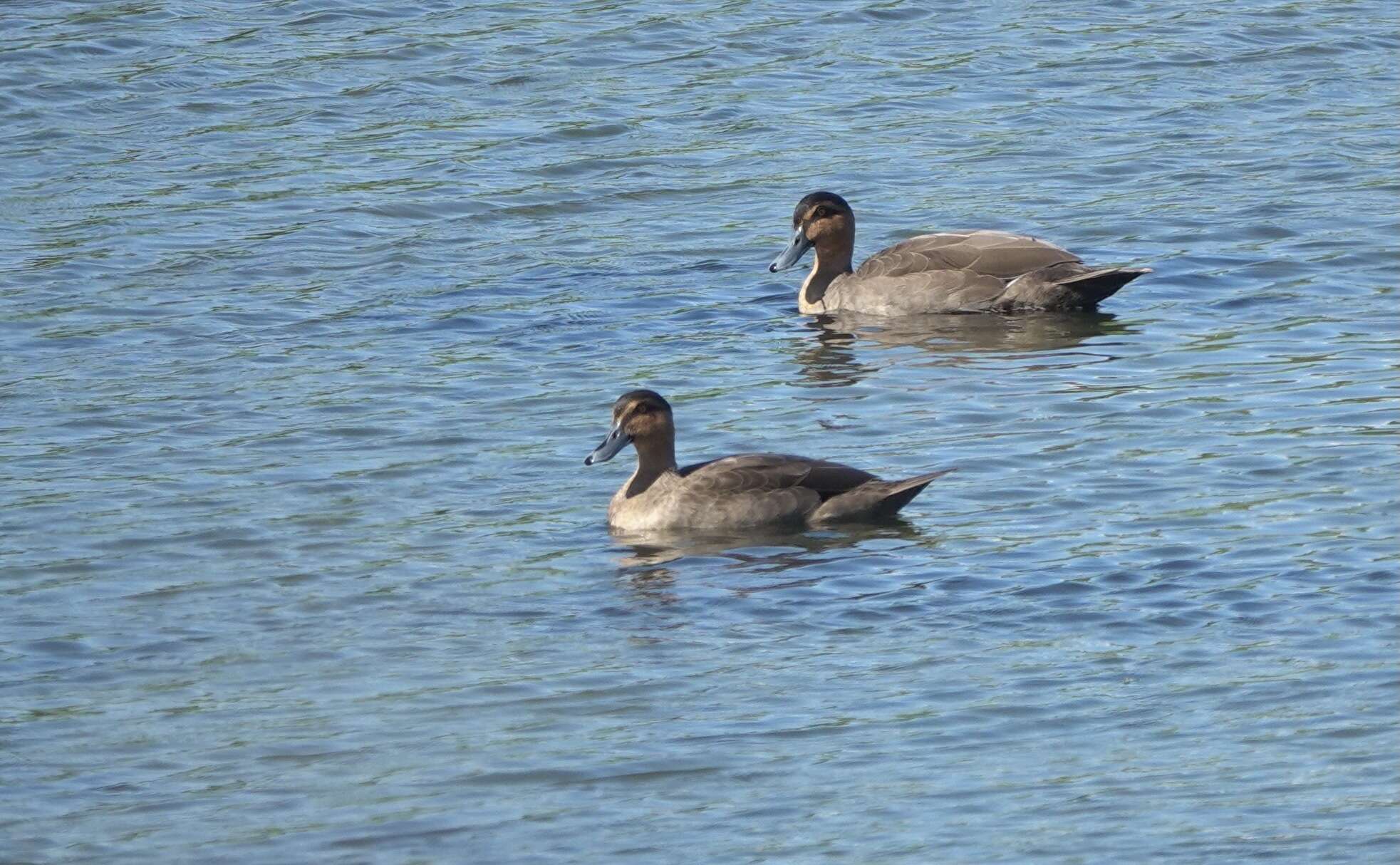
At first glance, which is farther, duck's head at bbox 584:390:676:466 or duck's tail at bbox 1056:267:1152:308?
duck's tail at bbox 1056:267:1152:308

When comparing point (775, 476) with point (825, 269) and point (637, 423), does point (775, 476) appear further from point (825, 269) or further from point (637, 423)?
point (825, 269)

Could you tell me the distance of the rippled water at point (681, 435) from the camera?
8836 millimetres

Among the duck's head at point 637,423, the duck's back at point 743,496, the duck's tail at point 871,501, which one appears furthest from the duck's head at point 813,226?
the duck's tail at point 871,501

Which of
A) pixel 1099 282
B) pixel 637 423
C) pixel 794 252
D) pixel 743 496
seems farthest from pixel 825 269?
pixel 743 496

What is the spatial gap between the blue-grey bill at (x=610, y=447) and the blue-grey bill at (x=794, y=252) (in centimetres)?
498

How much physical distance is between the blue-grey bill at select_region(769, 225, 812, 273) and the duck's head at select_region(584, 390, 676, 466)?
195 inches

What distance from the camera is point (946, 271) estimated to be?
1666 centimetres

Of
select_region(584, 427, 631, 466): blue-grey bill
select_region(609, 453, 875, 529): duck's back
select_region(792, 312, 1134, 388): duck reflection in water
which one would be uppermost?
select_region(584, 427, 631, 466): blue-grey bill

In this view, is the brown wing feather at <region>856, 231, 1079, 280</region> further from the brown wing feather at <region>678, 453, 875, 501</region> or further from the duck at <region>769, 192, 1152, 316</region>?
the brown wing feather at <region>678, 453, 875, 501</region>

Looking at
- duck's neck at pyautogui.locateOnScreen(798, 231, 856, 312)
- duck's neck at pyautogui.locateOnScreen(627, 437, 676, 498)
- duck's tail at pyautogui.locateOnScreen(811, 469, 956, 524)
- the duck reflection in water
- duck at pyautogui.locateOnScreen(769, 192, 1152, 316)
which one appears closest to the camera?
duck's tail at pyautogui.locateOnScreen(811, 469, 956, 524)

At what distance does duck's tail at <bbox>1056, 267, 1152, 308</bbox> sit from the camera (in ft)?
52.5

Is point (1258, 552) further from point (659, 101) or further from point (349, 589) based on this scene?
point (659, 101)

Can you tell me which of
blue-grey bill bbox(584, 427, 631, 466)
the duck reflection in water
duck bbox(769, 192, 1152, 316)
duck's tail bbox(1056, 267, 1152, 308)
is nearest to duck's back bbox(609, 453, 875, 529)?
blue-grey bill bbox(584, 427, 631, 466)

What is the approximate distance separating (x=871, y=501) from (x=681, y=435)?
81.7 inches
